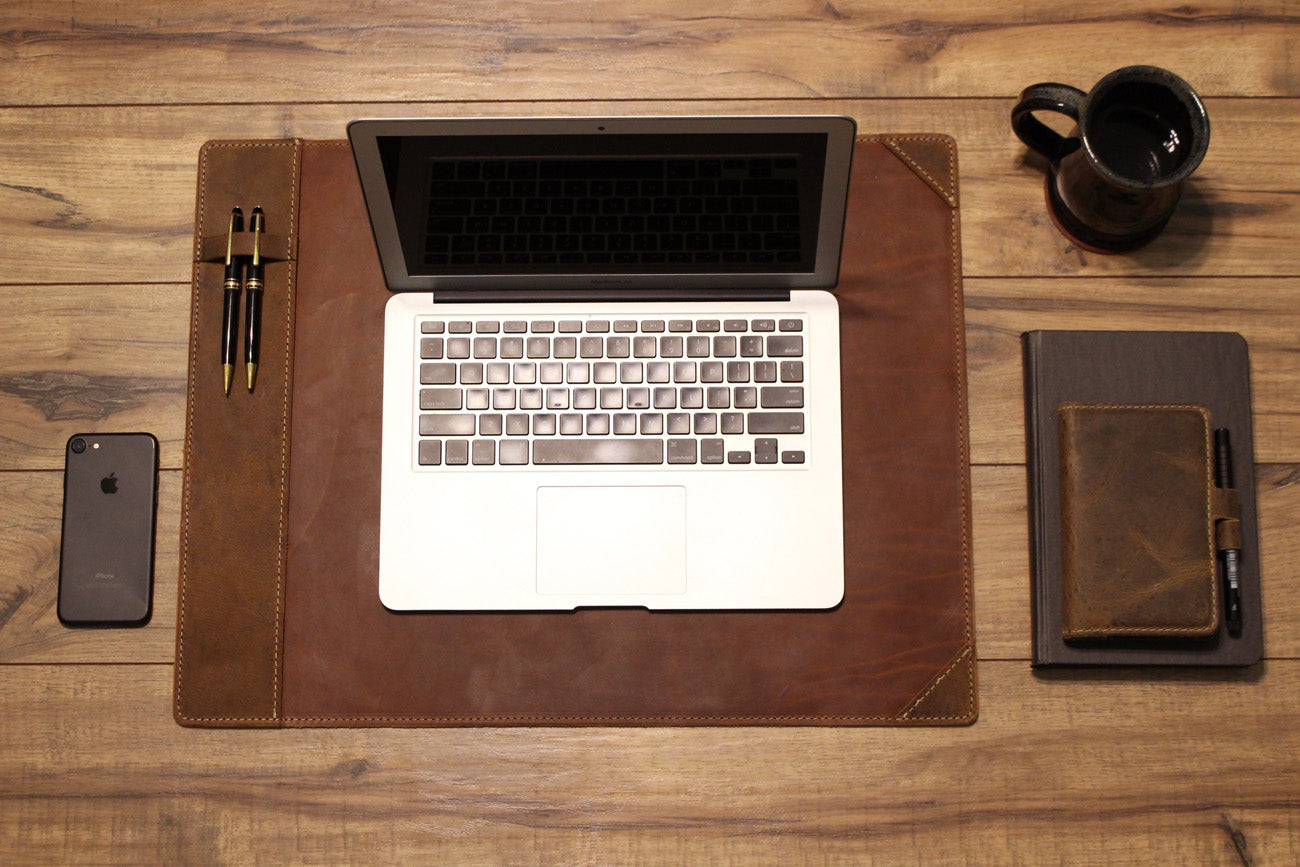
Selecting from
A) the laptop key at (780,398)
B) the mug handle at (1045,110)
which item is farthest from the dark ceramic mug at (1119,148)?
the laptop key at (780,398)

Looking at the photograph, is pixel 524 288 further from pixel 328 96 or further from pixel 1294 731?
pixel 1294 731

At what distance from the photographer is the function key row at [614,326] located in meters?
0.91

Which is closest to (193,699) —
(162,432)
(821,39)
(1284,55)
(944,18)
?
(162,432)

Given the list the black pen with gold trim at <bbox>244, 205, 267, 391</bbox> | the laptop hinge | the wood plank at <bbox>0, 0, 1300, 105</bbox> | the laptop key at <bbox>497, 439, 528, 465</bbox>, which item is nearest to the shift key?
the laptop hinge

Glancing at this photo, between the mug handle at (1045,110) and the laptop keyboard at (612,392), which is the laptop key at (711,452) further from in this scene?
the mug handle at (1045,110)

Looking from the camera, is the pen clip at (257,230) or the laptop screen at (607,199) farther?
the pen clip at (257,230)

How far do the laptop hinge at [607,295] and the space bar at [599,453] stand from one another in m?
0.14

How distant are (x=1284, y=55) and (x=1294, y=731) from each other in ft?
2.25

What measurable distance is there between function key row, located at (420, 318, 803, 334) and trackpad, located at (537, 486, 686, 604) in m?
0.16

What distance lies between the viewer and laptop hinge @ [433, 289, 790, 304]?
0.91 m

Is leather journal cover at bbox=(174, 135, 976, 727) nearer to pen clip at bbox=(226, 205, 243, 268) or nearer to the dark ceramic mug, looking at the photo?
pen clip at bbox=(226, 205, 243, 268)

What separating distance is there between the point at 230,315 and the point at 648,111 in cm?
47

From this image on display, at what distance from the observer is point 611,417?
2.93 ft

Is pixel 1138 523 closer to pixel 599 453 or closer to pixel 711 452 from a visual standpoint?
pixel 711 452
